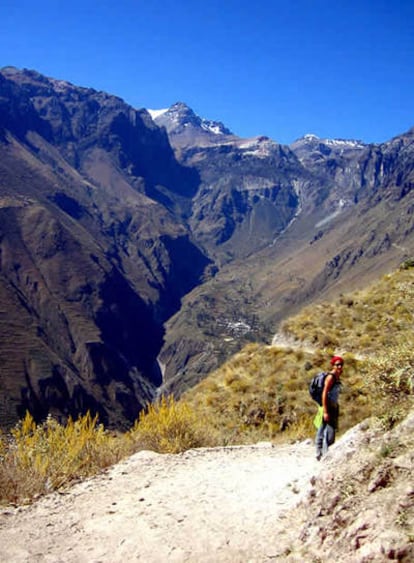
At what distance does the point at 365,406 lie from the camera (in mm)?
17859

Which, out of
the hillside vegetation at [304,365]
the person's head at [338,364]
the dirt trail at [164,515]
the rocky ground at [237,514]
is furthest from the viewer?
the hillside vegetation at [304,365]

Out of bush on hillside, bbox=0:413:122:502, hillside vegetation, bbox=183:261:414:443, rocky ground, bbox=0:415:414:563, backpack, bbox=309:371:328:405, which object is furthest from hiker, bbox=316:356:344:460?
bush on hillside, bbox=0:413:122:502

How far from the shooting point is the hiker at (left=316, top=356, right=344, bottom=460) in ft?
38.6

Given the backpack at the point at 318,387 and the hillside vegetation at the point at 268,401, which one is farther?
the backpack at the point at 318,387

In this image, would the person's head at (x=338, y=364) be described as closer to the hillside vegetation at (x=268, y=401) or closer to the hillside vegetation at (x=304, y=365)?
the hillside vegetation at (x=268, y=401)

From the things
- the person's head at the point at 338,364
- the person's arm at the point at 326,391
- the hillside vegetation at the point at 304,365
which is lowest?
the hillside vegetation at the point at 304,365

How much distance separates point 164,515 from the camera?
31.2 feet

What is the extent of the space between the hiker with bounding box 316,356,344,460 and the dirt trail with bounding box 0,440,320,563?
0.62 meters

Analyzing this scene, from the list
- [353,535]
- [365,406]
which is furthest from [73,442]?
[365,406]

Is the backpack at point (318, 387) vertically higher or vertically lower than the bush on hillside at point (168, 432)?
higher

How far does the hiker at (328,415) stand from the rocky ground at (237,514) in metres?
0.59

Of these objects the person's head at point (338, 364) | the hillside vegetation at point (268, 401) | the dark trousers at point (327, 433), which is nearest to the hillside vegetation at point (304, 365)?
the hillside vegetation at point (268, 401)

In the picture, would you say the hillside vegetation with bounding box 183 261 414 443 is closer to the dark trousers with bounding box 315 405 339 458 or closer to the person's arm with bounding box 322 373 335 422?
the person's arm with bounding box 322 373 335 422

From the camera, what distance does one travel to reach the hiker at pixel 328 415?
38.6 ft
